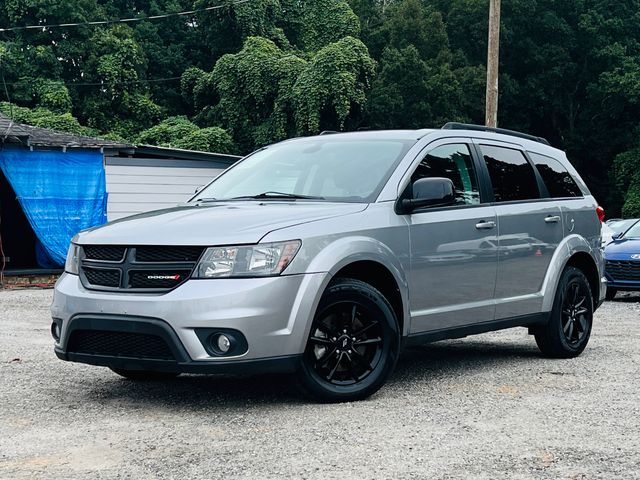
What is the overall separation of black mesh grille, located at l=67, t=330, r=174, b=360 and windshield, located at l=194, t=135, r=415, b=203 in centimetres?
150

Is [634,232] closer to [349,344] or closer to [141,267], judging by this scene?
[349,344]

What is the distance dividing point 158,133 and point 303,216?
2922 cm

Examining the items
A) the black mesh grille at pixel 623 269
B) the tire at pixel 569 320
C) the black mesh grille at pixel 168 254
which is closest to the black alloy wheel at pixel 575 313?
the tire at pixel 569 320

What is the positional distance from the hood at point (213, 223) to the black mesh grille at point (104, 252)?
0.04 metres

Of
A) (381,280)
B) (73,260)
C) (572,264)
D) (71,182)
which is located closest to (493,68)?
(71,182)

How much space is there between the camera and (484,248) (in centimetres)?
704

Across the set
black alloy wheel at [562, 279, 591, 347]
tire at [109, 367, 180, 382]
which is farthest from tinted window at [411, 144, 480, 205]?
tire at [109, 367, 180, 382]

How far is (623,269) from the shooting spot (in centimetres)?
1547

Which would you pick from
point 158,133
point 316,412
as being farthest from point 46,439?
point 158,133

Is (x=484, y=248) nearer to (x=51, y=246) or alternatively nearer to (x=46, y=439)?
(x=46, y=439)

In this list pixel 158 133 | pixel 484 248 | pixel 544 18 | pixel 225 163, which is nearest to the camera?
pixel 484 248

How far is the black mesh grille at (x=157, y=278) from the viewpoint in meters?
5.50

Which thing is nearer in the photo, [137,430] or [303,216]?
[137,430]

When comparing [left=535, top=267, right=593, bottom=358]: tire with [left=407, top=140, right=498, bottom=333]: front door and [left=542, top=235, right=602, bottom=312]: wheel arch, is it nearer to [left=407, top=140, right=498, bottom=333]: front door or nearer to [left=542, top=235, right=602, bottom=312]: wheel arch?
[left=542, top=235, right=602, bottom=312]: wheel arch
